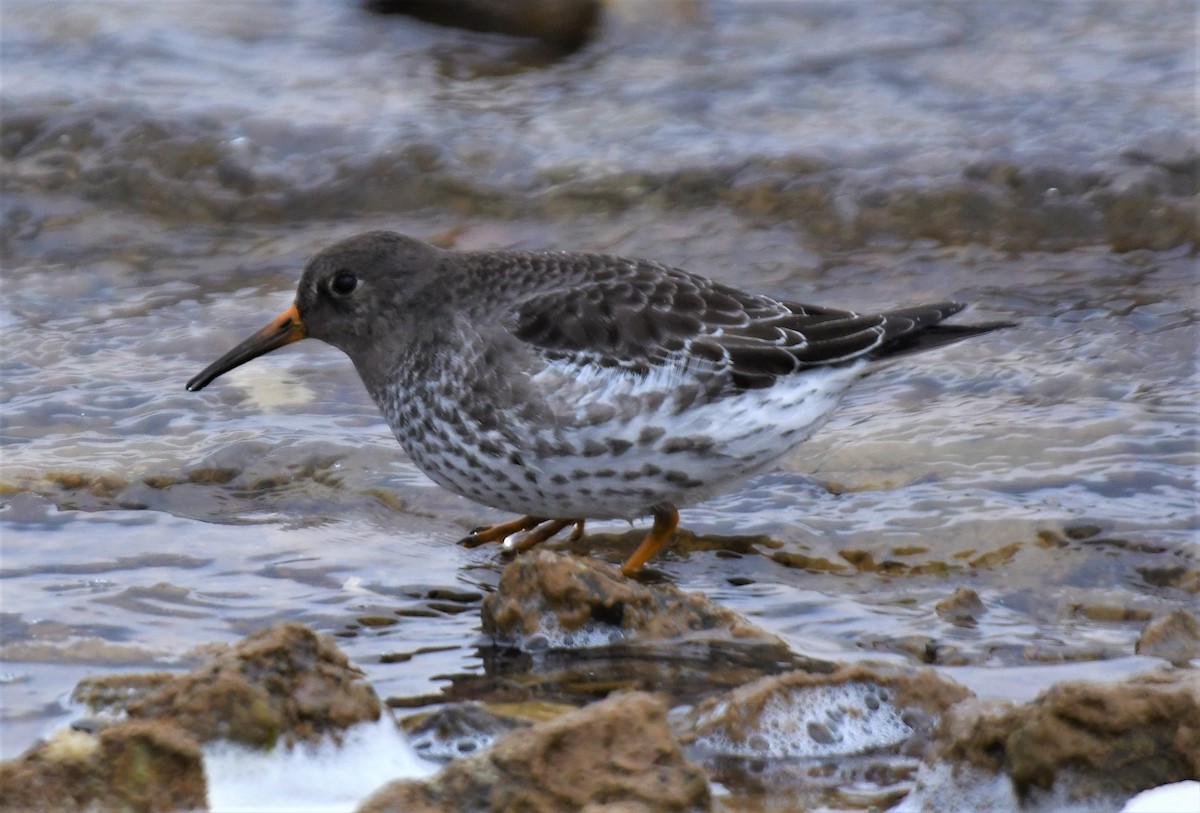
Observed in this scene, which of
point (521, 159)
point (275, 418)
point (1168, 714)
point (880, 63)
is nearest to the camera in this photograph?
point (1168, 714)

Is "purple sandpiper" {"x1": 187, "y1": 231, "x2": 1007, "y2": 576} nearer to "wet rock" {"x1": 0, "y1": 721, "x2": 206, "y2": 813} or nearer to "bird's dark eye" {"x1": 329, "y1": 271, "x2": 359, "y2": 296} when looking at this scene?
"bird's dark eye" {"x1": 329, "y1": 271, "x2": 359, "y2": 296}

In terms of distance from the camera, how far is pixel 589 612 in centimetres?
501

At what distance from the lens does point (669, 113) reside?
10.8 m

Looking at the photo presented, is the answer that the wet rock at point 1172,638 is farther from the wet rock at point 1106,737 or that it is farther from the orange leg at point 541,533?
the orange leg at point 541,533

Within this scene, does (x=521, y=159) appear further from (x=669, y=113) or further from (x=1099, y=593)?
(x=1099, y=593)

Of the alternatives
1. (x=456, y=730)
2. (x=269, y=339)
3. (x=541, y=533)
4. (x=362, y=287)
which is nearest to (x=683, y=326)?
(x=541, y=533)

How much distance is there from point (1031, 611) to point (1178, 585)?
61 cm

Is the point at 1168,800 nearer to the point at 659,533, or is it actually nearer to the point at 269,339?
the point at 659,533

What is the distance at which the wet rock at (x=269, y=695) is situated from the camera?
3742 mm

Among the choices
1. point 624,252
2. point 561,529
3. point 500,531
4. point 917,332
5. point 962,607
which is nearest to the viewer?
point 962,607

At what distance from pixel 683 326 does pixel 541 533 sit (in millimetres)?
1085

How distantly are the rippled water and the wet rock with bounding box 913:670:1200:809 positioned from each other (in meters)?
1.07

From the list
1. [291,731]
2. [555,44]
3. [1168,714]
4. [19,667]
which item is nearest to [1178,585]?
[1168,714]

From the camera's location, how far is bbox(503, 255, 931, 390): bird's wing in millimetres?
6062
